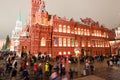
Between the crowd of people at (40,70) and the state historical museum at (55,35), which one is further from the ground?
the state historical museum at (55,35)

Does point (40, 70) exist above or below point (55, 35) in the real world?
below

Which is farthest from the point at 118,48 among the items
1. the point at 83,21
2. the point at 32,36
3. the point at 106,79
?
the point at 106,79

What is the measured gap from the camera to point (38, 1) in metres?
48.4

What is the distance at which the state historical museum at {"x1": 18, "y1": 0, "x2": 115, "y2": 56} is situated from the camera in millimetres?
41406

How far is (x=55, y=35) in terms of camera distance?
44.2 meters

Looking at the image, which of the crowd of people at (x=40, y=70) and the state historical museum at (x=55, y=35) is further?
the state historical museum at (x=55, y=35)

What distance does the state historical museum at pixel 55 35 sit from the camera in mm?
41406

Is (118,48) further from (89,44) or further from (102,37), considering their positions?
(89,44)

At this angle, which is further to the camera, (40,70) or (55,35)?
(55,35)

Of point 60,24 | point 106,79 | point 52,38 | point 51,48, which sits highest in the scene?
point 60,24

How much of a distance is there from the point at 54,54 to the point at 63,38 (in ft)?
22.4

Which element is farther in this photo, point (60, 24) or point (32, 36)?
point (60, 24)

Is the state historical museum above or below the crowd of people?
above

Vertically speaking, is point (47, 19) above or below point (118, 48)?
above
